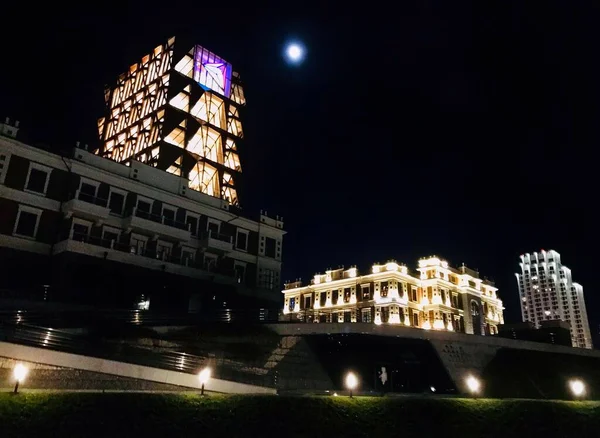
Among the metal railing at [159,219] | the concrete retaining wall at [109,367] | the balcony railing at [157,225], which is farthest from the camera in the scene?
the metal railing at [159,219]

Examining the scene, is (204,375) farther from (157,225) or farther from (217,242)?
(217,242)

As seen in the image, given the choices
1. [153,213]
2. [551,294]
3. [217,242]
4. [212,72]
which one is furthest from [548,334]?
[551,294]

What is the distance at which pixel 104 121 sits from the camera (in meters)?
74.6

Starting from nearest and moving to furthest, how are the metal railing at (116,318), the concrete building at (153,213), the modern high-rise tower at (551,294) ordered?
the metal railing at (116,318), the concrete building at (153,213), the modern high-rise tower at (551,294)

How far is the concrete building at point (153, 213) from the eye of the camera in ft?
120

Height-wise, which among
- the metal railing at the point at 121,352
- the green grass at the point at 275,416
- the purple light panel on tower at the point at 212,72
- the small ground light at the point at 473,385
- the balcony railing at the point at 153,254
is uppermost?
the purple light panel on tower at the point at 212,72

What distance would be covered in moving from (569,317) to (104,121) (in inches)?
6311

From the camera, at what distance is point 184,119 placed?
59.4 metres

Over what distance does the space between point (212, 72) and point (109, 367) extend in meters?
54.1

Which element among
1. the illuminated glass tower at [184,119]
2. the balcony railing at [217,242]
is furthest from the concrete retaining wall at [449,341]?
the illuminated glass tower at [184,119]

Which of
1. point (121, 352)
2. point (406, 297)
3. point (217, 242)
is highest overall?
point (406, 297)

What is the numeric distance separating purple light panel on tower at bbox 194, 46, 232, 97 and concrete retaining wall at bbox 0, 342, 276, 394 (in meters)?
49.7

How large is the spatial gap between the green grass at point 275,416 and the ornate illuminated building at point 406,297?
58.4 m

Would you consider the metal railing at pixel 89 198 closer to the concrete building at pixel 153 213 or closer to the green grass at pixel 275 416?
the concrete building at pixel 153 213
